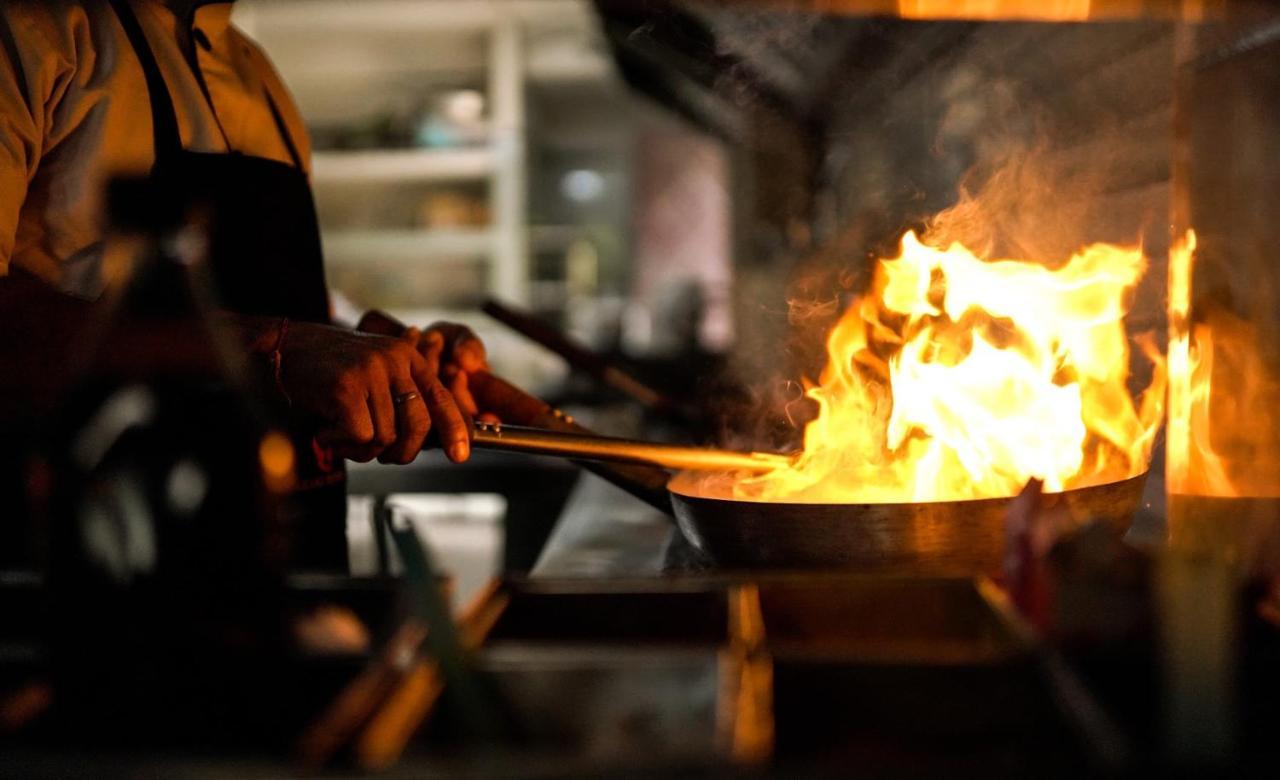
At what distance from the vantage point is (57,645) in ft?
2.58

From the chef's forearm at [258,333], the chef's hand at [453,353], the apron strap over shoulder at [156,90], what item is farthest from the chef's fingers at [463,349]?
the apron strap over shoulder at [156,90]

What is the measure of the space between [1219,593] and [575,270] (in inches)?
311

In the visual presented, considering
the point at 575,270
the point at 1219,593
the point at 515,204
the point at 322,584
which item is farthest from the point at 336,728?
the point at 575,270

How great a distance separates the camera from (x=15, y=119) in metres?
1.51

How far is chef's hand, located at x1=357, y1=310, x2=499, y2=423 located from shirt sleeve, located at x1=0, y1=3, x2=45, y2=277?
1.97 ft

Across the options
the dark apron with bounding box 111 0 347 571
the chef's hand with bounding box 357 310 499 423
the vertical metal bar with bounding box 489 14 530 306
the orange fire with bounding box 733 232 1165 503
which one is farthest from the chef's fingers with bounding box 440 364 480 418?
the vertical metal bar with bounding box 489 14 530 306

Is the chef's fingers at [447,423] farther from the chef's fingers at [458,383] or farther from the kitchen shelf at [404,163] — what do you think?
the kitchen shelf at [404,163]

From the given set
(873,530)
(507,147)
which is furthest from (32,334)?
(507,147)

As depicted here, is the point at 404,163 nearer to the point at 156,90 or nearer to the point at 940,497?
the point at 156,90

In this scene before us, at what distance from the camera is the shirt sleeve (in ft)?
4.88

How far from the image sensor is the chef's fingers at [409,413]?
1417 millimetres

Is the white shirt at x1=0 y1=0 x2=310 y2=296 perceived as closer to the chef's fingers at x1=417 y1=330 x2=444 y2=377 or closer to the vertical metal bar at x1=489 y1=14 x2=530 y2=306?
the chef's fingers at x1=417 y1=330 x2=444 y2=377

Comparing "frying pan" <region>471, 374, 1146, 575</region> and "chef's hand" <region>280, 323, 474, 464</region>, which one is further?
"chef's hand" <region>280, 323, 474, 464</region>

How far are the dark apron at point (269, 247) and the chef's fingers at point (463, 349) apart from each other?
0.87ft
